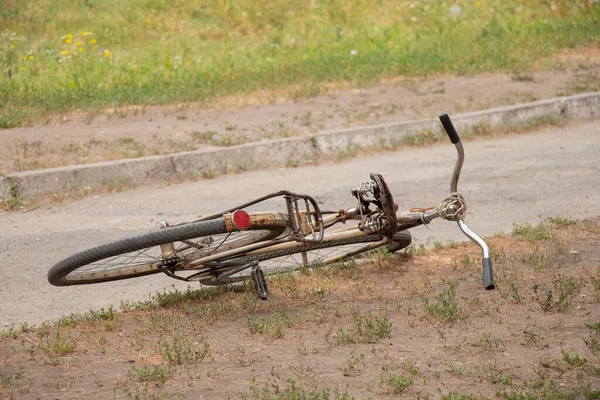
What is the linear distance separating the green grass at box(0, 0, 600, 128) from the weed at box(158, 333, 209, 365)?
230 inches

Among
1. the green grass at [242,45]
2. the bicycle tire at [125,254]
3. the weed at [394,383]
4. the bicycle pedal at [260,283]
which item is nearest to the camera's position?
the weed at [394,383]

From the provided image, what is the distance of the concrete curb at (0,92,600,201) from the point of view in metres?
8.01

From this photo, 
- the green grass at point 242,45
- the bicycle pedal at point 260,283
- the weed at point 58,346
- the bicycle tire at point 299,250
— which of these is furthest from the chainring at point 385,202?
the green grass at point 242,45

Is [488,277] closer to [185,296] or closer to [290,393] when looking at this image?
[290,393]

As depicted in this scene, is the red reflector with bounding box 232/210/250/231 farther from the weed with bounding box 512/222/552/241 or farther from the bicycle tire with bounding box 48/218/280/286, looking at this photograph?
the weed with bounding box 512/222/552/241

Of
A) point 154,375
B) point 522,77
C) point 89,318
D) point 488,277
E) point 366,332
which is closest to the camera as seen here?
point 154,375

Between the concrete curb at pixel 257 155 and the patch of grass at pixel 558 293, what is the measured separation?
401 centimetres

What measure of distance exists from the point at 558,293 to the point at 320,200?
282 centimetres

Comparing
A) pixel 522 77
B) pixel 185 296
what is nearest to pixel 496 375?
pixel 185 296

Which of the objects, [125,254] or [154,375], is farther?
[125,254]

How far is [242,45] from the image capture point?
14.1m

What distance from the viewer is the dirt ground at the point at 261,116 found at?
8.88 metres

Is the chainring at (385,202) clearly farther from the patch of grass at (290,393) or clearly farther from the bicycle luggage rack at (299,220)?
the patch of grass at (290,393)

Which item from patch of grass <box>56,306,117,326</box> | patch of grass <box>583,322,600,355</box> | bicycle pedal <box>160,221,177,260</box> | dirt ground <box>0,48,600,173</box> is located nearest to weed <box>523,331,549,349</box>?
patch of grass <box>583,322,600,355</box>
